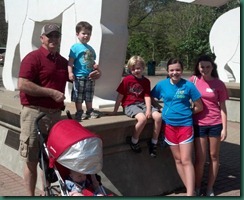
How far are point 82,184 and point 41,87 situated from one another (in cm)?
100

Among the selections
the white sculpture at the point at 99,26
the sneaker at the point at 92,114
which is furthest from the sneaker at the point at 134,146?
the white sculpture at the point at 99,26

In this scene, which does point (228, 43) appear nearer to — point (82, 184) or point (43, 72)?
point (43, 72)

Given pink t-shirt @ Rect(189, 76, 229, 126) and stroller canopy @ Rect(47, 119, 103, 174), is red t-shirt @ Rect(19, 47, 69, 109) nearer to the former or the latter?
stroller canopy @ Rect(47, 119, 103, 174)

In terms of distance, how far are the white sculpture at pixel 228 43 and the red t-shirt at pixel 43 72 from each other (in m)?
7.67

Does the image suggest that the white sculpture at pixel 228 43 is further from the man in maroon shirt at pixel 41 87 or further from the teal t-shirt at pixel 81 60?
the man in maroon shirt at pixel 41 87

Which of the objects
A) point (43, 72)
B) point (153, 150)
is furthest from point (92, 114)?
point (43, 72)

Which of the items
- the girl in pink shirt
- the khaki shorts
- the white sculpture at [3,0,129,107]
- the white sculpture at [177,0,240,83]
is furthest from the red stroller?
the white sculpture at [177,0,240,83]

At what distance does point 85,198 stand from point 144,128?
1822 millimetres

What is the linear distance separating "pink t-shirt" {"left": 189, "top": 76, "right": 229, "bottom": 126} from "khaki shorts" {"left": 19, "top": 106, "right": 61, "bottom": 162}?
67.7 inches

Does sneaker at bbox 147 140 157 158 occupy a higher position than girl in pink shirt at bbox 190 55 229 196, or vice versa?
girl in pink shirt at bbox 190 55 229 196

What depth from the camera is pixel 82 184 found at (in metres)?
3.91

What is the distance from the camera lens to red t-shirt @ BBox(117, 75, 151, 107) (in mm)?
5016

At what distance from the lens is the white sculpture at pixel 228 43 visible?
36.0 ft

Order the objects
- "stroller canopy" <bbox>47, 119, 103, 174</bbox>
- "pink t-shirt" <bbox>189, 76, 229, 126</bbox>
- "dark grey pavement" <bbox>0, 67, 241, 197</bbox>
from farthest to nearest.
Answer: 1. "dark grey pavement" <bbox>0, 67, 241, 197</bbox>
2. "pink t-shirt" <bbox>189, 76, 229, 126</bbox>
3. "stroller canopy" <bbox>47, 119, 103, 174</bbox>
